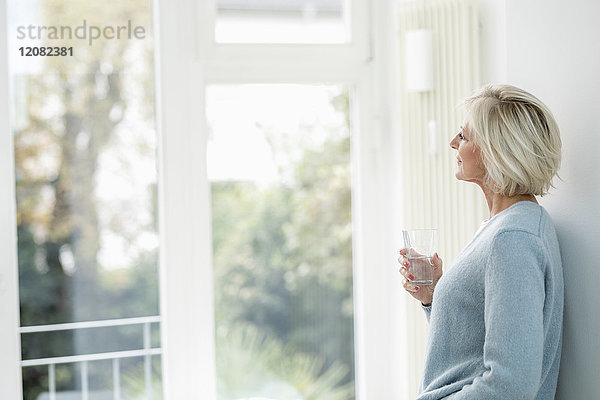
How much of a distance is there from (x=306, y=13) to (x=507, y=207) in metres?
1.49

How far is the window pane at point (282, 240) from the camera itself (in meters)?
2.82

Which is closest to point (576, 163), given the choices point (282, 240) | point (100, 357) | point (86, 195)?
point (282, 240)

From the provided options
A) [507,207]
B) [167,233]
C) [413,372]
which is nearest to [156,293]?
[167,233]

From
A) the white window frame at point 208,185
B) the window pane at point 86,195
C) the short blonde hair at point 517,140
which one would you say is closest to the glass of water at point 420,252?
the short blonde hair at point 517,140

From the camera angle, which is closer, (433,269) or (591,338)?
(591,338)

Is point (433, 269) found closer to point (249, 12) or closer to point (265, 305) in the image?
point (265, 305)

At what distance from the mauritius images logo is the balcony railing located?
1080 mm

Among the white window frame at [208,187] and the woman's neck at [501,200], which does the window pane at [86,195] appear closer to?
the white window frame at [208,187]

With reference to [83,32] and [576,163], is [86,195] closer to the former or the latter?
[83,32]

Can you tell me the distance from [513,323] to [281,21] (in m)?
1.77

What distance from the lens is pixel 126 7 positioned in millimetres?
2682

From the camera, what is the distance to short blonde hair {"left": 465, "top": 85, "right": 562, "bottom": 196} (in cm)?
159

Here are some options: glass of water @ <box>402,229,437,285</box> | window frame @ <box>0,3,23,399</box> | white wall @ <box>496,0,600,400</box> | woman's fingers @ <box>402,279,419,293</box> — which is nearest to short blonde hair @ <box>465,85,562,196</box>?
white wall @ <box>496,0,600,400</box>

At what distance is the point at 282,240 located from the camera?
113 inches
